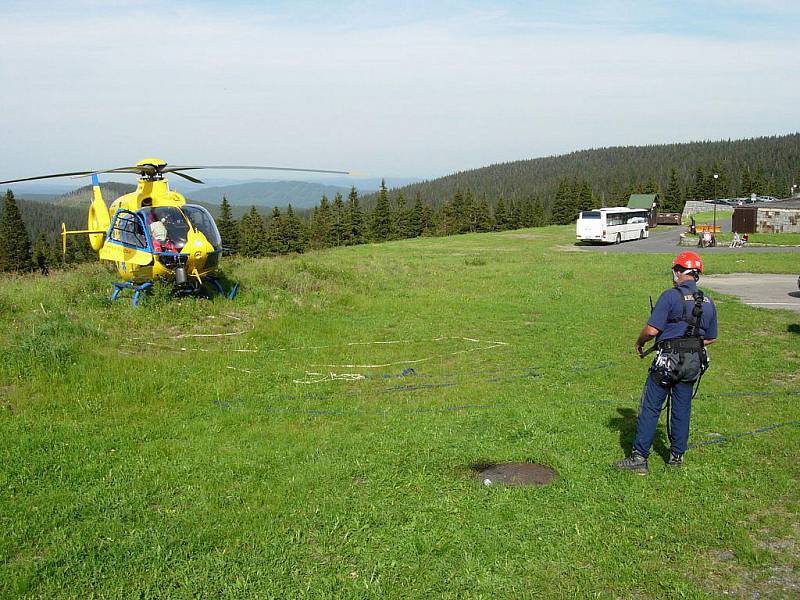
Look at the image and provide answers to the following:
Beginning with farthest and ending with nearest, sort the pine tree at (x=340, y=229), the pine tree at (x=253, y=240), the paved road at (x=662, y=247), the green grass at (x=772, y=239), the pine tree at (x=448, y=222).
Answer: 1. the pine tree at (x=448, y=222)
2. the pine tree at (x=253, y=240)
3. the pine tree at (x=340, y=229)
4. the green grass at (x=772, y=239)
5. the paved road at (x=662, y=247)

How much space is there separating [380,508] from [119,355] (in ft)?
22.0

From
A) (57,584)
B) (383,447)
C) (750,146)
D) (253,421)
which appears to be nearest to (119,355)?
(253,421)

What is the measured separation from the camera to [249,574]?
4527mm

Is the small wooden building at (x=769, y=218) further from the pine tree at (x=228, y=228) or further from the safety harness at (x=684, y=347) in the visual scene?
the pine tree at (x=228, y=228)

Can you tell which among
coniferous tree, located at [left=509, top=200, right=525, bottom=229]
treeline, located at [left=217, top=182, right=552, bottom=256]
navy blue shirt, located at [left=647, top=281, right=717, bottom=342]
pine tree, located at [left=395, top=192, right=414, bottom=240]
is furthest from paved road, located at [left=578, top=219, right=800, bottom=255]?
navy blue shirt, located at [left=647, top=281, right=717, bottom=342]

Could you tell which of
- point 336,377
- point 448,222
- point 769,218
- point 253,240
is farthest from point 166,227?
point 448,222

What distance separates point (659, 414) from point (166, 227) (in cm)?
1174

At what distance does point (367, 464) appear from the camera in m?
6.46

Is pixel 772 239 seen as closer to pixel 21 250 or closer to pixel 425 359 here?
pixel 425 359

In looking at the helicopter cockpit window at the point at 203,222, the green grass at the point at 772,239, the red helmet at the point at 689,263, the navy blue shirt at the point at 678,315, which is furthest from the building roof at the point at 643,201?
the navy blue shirt at the point at 678,315

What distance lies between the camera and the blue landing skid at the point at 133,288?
14.4 meters

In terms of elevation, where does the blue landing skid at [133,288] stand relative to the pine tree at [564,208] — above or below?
below

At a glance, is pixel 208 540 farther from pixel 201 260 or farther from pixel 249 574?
pixel 201 260

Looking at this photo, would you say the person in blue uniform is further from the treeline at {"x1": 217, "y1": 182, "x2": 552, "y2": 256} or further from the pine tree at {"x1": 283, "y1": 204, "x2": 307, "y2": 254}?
the pine tree at {"x1": 283, "y1": 204, "x2": 307, "y2": 254}
